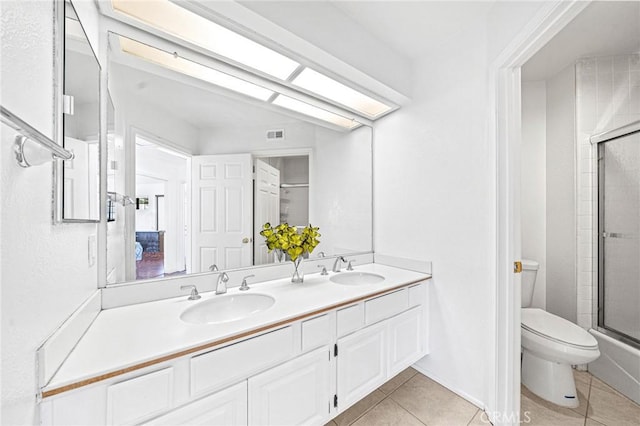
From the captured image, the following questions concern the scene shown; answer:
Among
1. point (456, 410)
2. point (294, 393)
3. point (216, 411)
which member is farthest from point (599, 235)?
point (216, 411)

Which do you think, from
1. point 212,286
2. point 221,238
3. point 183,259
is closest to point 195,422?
point 212,286

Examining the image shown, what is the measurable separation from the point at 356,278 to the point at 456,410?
1007 mm

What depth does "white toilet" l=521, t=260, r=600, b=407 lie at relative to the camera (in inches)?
65.0

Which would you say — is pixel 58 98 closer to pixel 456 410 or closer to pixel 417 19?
pixel 417 19

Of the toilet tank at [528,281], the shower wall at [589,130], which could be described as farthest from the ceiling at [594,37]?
the toilet tank at [528,281]

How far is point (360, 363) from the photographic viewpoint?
152 cm

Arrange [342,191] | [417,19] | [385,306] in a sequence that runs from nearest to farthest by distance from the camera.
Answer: [385,306], [417,19], [342,191]

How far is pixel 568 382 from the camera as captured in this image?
1724 mm

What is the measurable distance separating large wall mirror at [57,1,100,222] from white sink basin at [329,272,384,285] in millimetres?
1474

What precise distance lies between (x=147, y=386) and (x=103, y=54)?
1.41 metres

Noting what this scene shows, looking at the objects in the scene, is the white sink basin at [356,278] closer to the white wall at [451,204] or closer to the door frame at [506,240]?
the white wall at [451,204]

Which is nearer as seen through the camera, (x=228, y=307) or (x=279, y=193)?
(x=228, y=307)

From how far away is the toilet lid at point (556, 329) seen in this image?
1676mm

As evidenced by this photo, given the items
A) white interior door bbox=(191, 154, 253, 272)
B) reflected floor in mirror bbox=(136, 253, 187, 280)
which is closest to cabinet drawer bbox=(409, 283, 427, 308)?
white interior door bbox=(191, 154, 253, 272)
